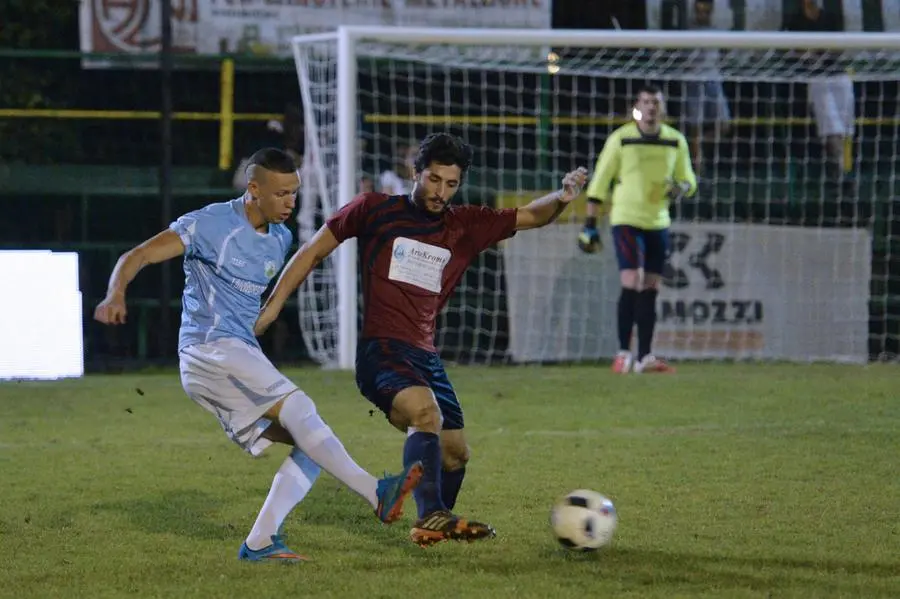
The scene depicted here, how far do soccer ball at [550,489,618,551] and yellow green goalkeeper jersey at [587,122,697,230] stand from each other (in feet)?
21.6

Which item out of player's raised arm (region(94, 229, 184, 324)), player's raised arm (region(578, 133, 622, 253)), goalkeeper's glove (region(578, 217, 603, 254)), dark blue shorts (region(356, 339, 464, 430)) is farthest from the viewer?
player's raised arm (region(578, 133, 622, 253))

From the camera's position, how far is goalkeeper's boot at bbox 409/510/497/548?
5.12 m

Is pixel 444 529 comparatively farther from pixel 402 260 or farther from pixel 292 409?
pixel 402 260

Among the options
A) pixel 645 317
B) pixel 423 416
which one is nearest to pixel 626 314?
pixel 645 317

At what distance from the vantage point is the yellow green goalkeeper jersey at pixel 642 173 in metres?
11.7

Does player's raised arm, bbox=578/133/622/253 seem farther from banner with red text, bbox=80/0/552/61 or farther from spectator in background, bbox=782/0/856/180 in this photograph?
spectator in background, bbox=782/0/856/180

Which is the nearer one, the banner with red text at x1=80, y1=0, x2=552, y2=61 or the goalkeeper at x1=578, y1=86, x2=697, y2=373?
the goalkeeper at x1=578, y1=86, x2=697, y2=373

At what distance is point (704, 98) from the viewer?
14.0 metres

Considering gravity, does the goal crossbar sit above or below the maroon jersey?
above

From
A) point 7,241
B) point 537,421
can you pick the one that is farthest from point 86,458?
point 7,241

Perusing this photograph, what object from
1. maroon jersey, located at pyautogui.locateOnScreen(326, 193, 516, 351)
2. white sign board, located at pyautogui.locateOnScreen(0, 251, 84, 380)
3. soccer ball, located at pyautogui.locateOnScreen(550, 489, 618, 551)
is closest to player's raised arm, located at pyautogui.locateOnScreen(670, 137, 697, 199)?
white sign board, located at pyautogui.locateOnScreen(0, 251, 84, 380)

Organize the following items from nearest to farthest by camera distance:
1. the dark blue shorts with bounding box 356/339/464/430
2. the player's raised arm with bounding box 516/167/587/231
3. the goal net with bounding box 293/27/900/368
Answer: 1. the dark blue shorts with bounding box 356/339/464/430
2. the player's raised arm with bounding box 516/167/587/231
3. the goal net with bounding box 293/27/900/368

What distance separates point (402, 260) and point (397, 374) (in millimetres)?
477

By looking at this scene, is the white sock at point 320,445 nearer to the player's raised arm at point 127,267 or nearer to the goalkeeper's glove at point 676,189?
the player's raised arm at point 127,267
